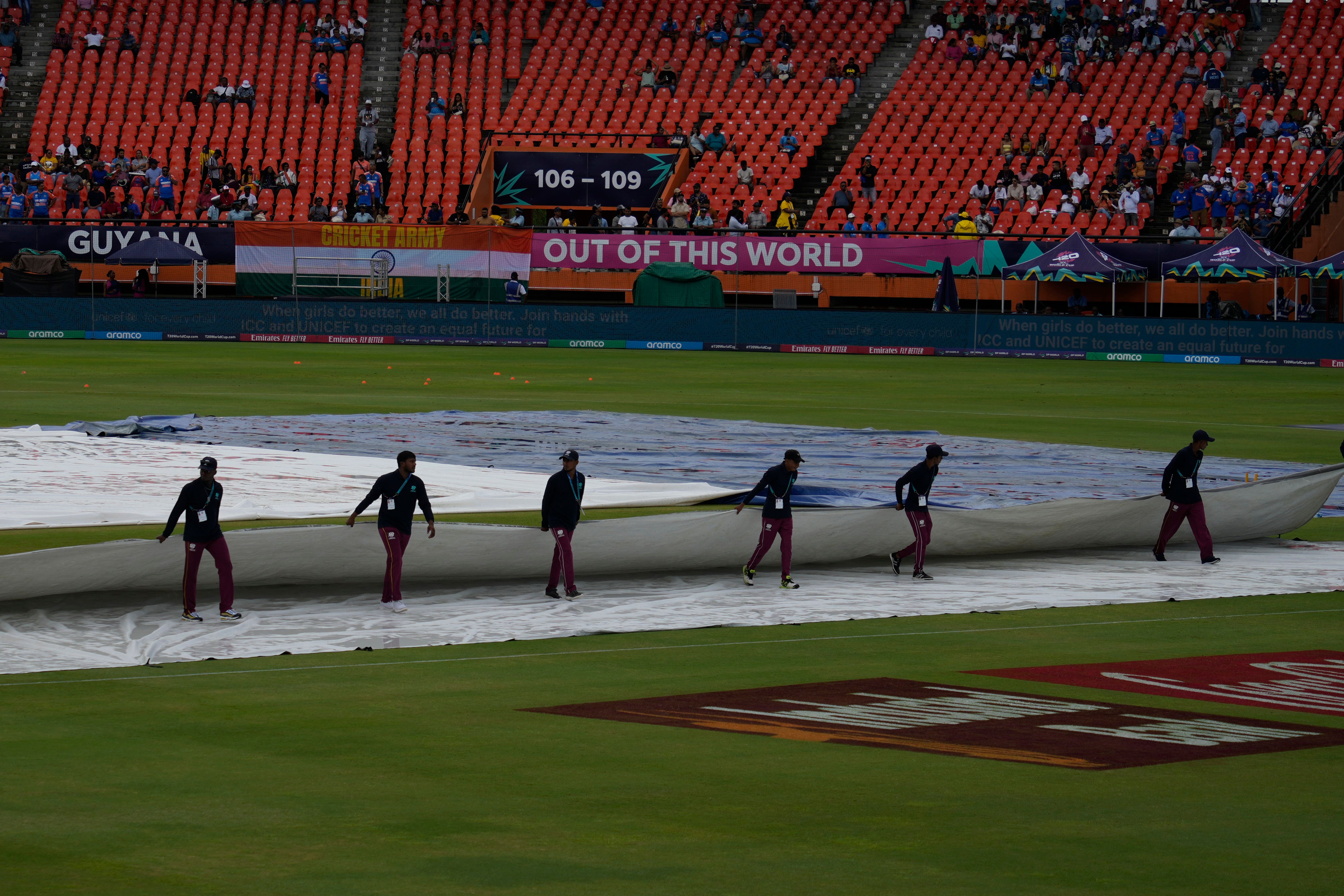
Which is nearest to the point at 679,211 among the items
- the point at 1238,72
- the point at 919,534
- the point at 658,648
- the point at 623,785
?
the point at 1238,72

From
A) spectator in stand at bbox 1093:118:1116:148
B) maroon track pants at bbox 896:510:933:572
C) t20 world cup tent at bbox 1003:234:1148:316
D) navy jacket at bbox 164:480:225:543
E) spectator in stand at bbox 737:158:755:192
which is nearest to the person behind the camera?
navy jacket at bbox 164:480:225:543

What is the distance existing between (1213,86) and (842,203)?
477 inches

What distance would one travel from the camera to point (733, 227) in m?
54.7

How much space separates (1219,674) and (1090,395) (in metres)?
25.4

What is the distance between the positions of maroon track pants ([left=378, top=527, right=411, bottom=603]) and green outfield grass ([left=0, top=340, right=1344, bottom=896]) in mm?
1864

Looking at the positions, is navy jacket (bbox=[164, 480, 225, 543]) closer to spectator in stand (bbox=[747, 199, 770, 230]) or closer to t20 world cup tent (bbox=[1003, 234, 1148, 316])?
t20 world cup tent (bbox=[1003, 234, 1148, 316])

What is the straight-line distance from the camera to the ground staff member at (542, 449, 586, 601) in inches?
664

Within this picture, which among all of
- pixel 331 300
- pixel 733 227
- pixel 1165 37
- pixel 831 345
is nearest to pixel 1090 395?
pixel 831 345

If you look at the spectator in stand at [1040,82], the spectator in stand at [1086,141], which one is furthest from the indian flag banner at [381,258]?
the spectator in stand at [1040,82]

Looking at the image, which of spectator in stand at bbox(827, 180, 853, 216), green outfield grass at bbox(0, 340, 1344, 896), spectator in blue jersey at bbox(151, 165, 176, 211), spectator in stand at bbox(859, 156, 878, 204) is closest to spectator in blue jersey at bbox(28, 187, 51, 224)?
spectator in blue jersey at bbox(151, 165, 176, 211)

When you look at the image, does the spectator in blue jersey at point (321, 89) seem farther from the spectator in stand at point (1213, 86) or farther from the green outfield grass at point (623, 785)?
the green outfield grass at point (623, 785)

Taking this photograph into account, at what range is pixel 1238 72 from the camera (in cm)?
6022

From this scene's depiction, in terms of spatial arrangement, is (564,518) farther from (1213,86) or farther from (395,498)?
(1213,86)

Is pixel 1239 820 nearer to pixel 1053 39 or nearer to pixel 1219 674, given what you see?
pixel 1219 674
